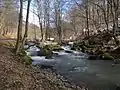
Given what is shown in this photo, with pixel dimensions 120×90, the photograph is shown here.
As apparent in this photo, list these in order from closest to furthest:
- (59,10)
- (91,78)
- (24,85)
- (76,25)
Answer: (24,85), (91,78), (59,10), (76,25)

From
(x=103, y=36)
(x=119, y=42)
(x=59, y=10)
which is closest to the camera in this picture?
(x=119, y=42)

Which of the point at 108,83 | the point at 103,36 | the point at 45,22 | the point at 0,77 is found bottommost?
the point at 108,83

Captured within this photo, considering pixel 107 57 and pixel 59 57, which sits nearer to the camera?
pixel 107 57

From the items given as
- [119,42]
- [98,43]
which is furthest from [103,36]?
[119,42]

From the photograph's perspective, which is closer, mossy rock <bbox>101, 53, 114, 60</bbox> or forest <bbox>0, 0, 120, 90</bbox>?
forest <bbox>0, 0, 120, 90</bbox>

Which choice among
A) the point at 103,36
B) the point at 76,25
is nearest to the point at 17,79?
the point at 103,36

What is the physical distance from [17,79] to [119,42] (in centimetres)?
1945

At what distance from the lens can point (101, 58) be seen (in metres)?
23.3

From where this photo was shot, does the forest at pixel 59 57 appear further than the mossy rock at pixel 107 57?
No

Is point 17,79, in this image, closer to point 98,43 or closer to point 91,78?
point 91,78

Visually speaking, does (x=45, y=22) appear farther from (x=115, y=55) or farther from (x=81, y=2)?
(x=115, y=55)

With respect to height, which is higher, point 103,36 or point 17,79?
point 103,36

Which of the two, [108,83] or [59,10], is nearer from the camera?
[108,83]

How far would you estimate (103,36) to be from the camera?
33906 mm
